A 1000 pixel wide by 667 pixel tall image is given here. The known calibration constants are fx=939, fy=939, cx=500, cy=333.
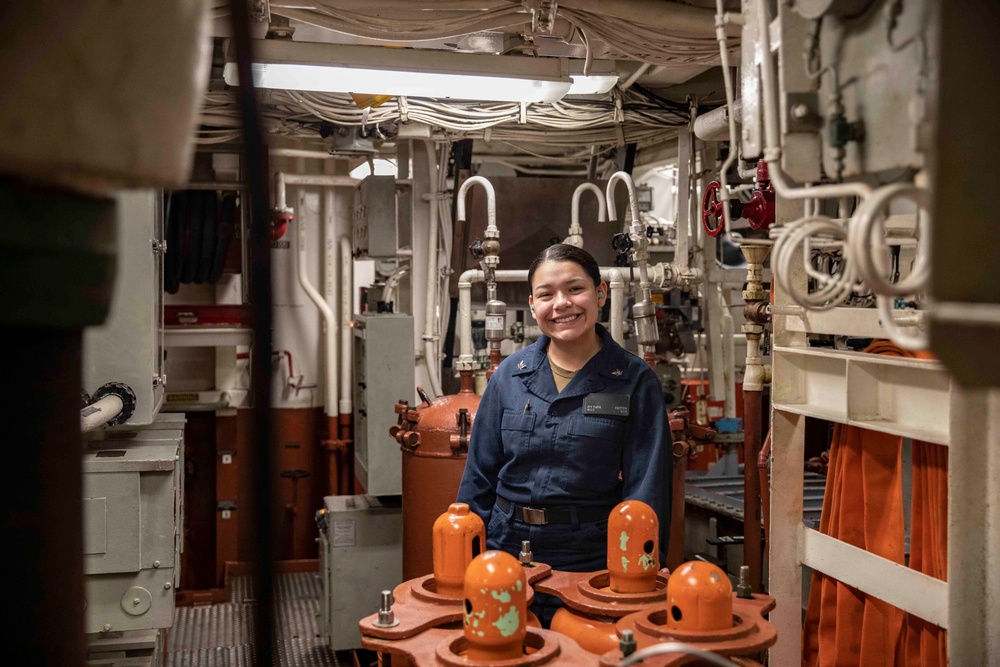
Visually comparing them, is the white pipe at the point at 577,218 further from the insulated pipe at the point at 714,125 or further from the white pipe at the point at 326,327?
the white pipe at the point at 326,327

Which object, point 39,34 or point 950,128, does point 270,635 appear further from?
point 950,128

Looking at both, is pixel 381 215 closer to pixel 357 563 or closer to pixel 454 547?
pixel 357 563

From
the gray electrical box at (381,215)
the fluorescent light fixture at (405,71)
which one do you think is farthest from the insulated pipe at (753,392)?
the gray electrical box at (381,215)

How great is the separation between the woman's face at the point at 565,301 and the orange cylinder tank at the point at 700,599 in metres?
1.17

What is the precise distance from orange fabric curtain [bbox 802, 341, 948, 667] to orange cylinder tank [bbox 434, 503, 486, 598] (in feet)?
4.30

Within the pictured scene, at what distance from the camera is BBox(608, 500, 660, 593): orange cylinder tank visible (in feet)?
6.95

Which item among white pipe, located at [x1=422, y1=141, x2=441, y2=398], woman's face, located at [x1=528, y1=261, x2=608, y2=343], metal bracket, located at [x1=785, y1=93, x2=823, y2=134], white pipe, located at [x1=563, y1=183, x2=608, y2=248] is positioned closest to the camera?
metal bracket, located at [x1=785, y1=93, x2=823, y2=134]

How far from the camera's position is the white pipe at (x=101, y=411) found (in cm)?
293

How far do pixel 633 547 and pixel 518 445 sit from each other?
0.86 meters

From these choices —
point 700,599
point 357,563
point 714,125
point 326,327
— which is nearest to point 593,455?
point 700,599

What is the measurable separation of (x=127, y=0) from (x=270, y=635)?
552mm

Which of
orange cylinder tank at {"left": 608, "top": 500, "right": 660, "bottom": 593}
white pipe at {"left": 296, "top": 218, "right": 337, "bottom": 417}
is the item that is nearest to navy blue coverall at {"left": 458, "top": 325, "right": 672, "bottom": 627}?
orange cylinder tank at {"left": 608, "top": 500, "right": 660, "bottom": 593}

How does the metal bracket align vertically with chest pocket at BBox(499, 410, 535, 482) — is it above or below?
above

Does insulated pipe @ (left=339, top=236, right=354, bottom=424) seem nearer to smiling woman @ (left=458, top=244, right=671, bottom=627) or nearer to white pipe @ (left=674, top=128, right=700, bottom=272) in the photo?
white pipe @ (left=674, top=128, right=700, bottom=272)
